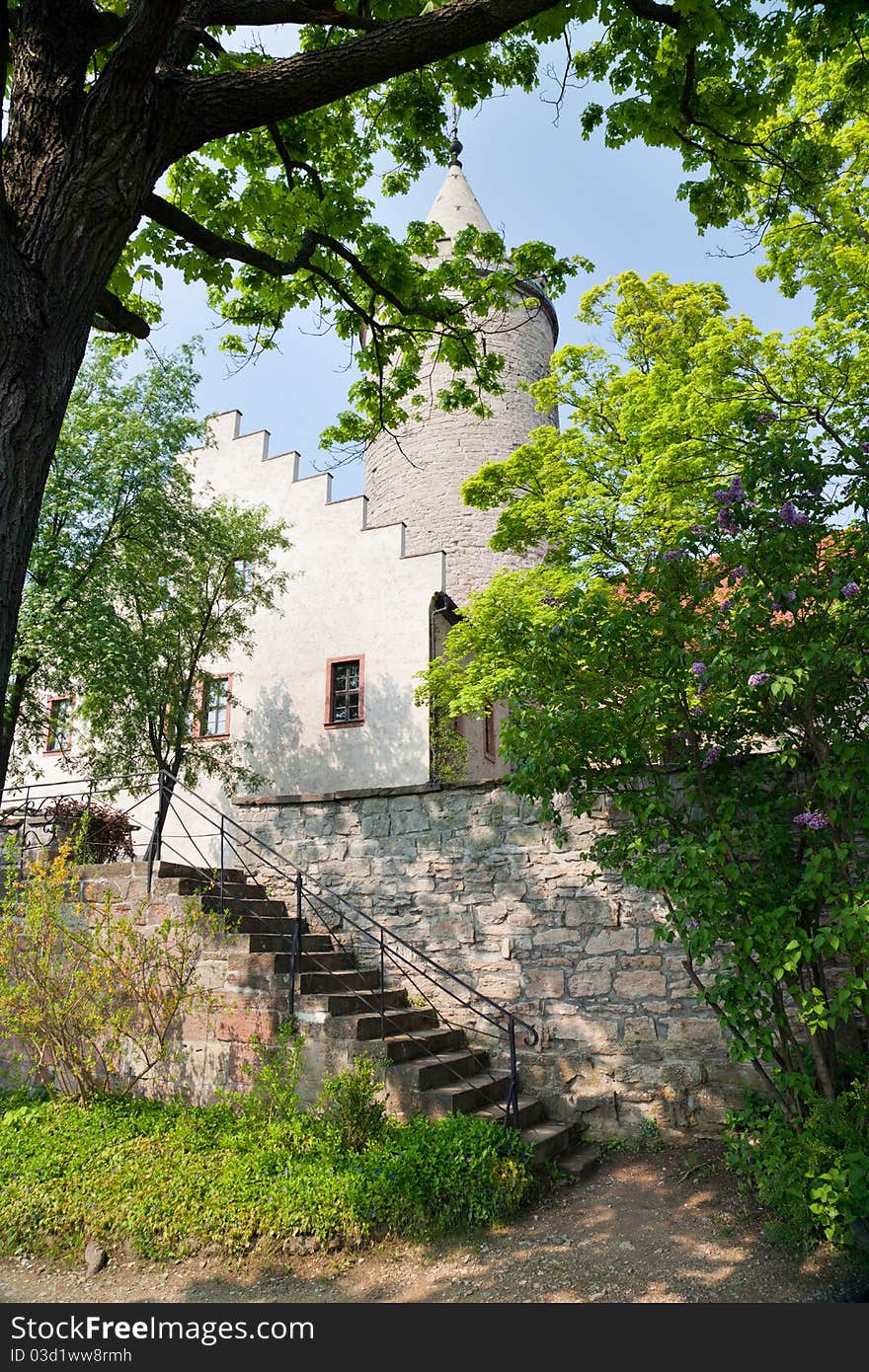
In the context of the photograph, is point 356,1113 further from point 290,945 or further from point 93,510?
point 93,510

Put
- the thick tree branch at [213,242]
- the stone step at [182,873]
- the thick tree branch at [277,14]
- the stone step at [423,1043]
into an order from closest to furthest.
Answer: the thick tree branch at [277,14] → the thick tree branch at [213,242] → the stone step at [423,1043] → the stone step at [182,873]

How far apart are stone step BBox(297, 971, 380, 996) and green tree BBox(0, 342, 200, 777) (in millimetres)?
4342

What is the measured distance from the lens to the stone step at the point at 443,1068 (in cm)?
681

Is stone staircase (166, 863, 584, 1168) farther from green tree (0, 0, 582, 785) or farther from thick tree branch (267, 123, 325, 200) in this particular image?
thick tree branch (267, 123, 325, 200)

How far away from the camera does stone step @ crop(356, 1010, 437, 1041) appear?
7.09m

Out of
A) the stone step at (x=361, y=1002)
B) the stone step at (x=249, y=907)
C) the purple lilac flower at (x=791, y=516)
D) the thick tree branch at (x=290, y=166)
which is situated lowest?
the stone step at (x=361, y=1002)

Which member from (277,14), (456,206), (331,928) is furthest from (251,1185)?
(456,206)

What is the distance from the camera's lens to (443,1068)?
283 inches

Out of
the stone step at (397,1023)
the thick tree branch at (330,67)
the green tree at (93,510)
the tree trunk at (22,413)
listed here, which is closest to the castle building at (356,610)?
the green tree at (93,510)

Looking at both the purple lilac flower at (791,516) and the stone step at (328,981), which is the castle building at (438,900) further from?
the purple lilac flower at (791,516)

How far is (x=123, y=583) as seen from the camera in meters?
11.5

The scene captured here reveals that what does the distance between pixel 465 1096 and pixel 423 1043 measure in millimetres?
657
